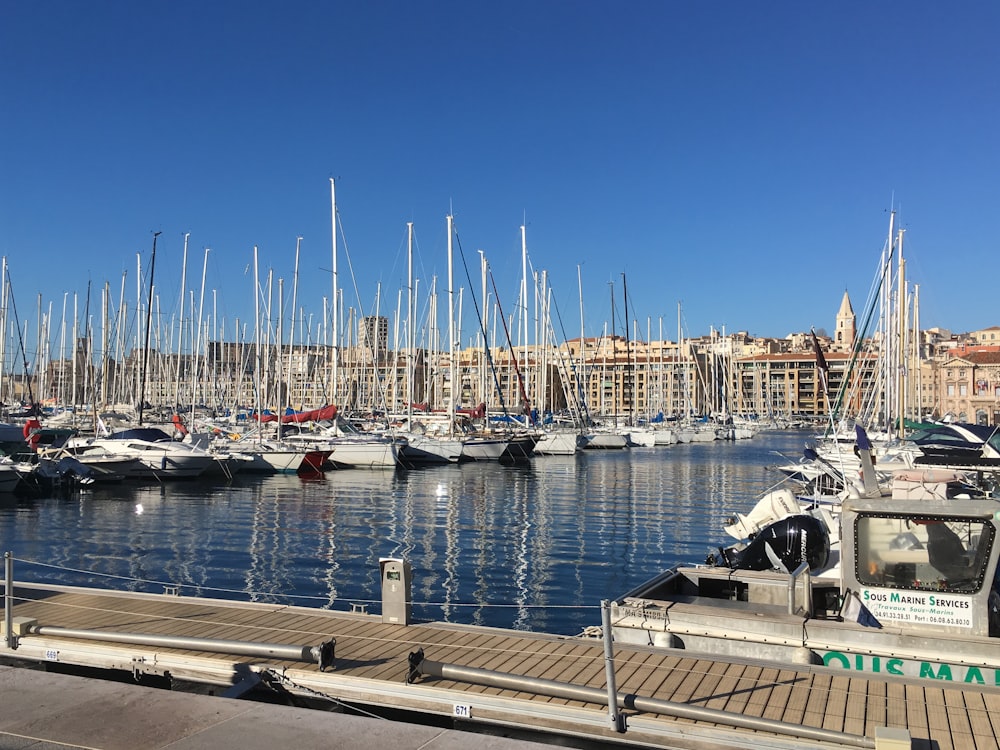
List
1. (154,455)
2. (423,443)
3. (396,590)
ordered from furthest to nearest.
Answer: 1. (423,443)
2. (154,455)
3. (396,590)

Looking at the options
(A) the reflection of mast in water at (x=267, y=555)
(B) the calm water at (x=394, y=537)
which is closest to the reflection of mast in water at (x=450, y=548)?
(B) the calm water at (x=394, y=537)

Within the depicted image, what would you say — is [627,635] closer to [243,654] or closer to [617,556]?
[243,654]

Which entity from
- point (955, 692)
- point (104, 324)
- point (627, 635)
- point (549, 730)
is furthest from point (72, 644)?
point (104, 324)

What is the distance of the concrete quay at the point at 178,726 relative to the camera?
7.31 meters

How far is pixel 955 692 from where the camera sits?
8523mm

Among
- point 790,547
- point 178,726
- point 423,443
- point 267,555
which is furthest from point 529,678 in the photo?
point 423,443

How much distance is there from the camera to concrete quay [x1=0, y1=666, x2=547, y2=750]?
288 inches

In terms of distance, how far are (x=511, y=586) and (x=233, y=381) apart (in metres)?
94.8

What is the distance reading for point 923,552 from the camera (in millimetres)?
10086

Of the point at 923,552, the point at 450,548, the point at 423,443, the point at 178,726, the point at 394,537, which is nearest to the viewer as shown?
the point at 178,726

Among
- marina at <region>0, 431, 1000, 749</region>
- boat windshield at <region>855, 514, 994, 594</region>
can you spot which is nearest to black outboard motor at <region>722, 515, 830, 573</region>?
marina at <region>0, 431, 1000, 749</region>

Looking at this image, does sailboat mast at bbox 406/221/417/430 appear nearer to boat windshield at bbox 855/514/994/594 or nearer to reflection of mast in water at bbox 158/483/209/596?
reflection of mast in water at bbox 158/483/209/596

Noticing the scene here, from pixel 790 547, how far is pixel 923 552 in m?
6.21

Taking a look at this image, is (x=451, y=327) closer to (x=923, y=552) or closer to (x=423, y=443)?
(x=423, y=443)
